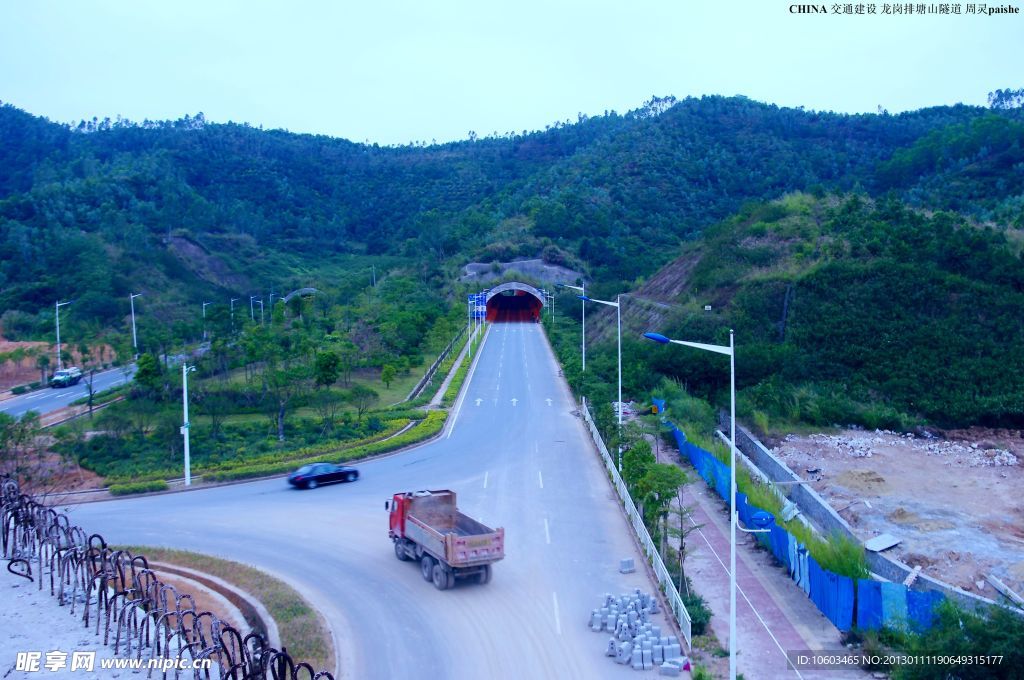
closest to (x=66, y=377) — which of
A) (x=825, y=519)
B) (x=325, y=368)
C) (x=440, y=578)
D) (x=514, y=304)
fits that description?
(x=325, y=368)

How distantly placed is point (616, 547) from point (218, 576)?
8.76m

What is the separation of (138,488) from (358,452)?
7047 mm

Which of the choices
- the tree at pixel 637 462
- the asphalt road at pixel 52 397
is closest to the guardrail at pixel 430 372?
the asphalt road at pixel 52 397

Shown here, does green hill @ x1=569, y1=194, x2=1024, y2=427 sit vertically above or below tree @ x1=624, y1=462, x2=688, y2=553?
above

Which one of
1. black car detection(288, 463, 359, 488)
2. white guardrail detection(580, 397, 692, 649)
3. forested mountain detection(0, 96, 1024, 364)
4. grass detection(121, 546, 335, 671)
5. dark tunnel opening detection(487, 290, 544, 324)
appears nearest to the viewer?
grass detection(121, 546, 335, 671)

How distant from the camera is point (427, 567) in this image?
16.8 m

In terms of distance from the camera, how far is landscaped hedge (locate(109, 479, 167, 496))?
2378cm

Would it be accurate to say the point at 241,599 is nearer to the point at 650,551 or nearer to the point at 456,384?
the point at 650,551

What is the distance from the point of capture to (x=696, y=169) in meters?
105

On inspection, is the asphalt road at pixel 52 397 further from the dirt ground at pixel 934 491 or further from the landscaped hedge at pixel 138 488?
the dirt ground at pixel 934 491

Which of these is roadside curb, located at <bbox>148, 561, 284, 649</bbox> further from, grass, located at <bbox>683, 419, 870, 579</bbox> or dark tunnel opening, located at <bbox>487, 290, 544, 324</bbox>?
dark tunnel opening, located at <bbox>487, 290, 544, 324</bbox>

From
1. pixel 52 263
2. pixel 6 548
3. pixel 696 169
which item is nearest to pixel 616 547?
pixel 6 548

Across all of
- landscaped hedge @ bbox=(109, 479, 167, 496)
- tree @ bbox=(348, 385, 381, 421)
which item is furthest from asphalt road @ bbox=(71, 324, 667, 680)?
tree @ bbox=(348, 385, 381, 421)

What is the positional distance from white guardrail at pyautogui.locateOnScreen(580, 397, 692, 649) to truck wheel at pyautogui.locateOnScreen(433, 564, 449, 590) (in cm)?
427
